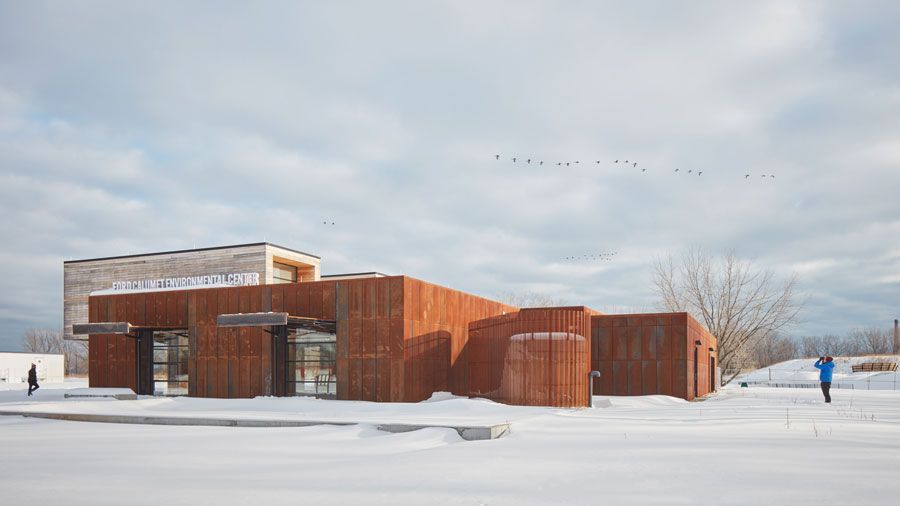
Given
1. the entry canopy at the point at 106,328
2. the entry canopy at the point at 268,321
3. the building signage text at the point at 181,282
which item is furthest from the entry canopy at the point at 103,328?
the building signage text at the point at 181,282

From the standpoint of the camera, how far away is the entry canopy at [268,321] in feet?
74.1

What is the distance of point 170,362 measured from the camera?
93.6ft

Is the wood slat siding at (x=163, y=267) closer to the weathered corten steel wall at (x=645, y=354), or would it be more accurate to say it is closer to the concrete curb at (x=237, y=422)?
the weathered corten steel wall at (x=645, y=354)

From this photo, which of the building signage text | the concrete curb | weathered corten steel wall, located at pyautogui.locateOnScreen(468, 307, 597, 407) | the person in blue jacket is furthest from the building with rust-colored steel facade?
the building signage text

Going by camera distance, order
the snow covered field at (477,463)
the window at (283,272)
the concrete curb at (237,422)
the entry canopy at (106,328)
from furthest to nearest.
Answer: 1. the window at (283,272)
2. the entry canopy at (106,328)
3. the concrete curb at (237,422)
4. the snow covered field at (477,463)

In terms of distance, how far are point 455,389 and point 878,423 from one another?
14707 millimetres

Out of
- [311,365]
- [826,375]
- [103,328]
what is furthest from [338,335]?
[826,375]

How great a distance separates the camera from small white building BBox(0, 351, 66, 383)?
2220 inches

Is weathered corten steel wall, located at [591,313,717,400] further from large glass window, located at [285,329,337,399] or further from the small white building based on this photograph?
the small white building

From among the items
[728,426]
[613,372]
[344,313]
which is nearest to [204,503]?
[728,426]

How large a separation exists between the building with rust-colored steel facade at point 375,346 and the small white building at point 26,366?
33.1 m

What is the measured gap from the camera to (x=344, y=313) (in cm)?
2439

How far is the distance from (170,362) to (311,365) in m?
7.31

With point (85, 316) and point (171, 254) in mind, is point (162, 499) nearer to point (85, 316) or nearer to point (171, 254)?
point (171, 254)
